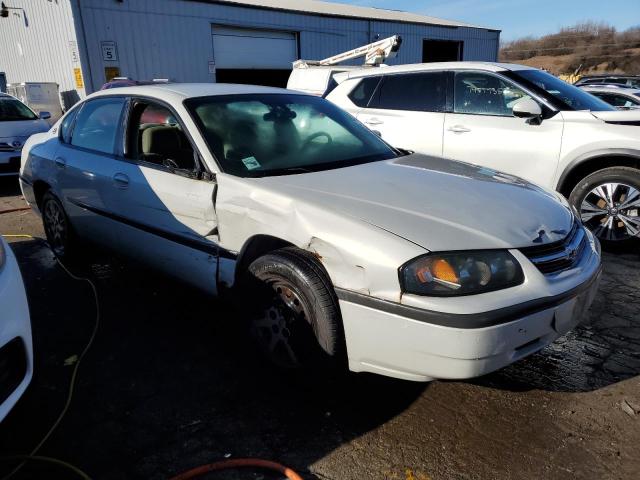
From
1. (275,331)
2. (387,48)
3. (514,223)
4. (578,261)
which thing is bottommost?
(275,331)

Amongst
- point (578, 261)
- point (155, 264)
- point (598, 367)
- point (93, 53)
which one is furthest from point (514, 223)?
point (93, 53)

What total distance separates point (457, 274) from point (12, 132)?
843 cm

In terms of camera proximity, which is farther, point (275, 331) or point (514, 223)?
point (275, 331)

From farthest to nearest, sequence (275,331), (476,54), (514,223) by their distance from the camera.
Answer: (476,54) < (275,331) < (514,223)

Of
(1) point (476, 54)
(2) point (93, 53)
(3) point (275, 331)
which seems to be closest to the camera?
(3) point (275, 331)

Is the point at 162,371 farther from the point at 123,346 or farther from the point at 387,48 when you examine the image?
the point at 387,48

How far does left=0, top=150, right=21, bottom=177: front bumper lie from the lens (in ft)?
26.8

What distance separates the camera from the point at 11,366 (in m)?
2.07

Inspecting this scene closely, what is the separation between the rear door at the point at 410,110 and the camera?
5.46 meters

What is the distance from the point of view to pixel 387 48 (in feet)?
34.5

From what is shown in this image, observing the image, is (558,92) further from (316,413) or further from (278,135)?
(316,413)

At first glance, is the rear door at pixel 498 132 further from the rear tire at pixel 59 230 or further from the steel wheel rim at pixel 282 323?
the rear tire at pixel 59 230

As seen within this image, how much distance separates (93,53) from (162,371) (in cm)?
1381

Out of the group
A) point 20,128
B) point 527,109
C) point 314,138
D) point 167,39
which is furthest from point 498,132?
point 167,39
